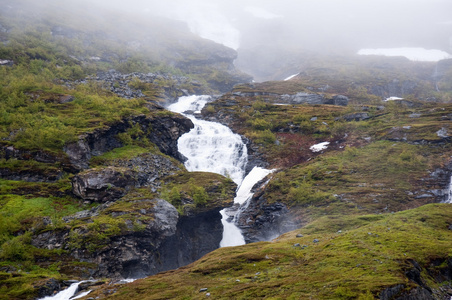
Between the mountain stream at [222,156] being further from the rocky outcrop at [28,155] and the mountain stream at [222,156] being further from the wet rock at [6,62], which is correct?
the wet rock at [6,62]

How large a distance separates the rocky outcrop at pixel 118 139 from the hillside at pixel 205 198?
0.20 m

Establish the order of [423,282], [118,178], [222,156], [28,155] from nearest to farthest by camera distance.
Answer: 1. [423,282]
2. [28,155]
3. [118,178]
4. [222,156]

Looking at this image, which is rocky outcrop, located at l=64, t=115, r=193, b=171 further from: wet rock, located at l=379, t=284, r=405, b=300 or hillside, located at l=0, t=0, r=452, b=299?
wet rock, located at l=379, t=284, r=405, b=300

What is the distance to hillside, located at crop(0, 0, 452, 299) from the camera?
15547 mm

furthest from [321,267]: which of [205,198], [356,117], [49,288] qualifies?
[356,117]

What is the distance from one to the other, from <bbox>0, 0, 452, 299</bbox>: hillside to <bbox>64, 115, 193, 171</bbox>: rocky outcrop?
8.1 inches

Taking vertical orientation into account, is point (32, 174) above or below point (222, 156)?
above

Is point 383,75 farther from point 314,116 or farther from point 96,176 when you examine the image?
point 96,176

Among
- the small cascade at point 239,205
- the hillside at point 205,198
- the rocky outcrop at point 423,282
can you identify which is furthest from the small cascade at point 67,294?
the small cascade at point 239,205

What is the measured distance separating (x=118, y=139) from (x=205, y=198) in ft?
58.0

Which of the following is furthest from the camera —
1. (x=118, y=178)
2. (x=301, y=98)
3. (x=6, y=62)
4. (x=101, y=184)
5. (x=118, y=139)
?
(x=301, y=98)

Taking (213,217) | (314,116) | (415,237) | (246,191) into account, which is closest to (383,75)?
(314,116)

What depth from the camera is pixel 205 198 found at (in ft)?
115

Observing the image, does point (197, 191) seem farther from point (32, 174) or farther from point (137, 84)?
point (137, 84)
